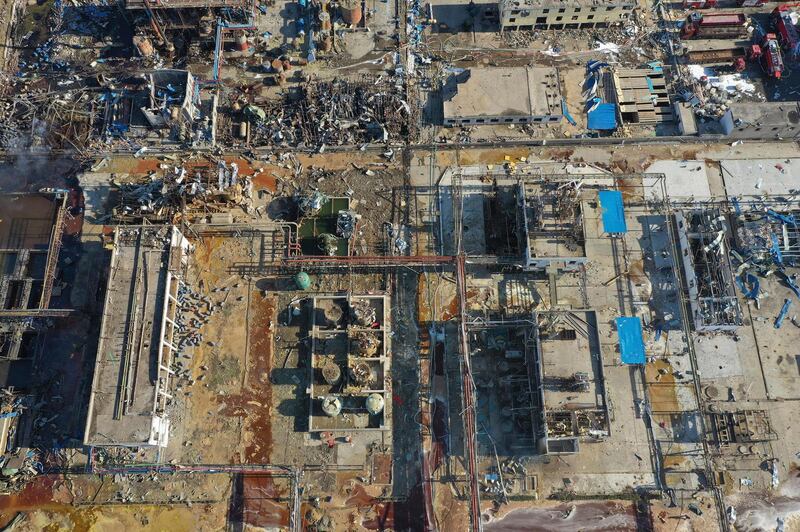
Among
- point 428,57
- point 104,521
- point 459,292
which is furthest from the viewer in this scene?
point 428,57

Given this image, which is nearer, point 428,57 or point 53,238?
point 53,238

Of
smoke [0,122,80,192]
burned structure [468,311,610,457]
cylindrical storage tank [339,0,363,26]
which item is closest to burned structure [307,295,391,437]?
burned structure [468,311,610,457]

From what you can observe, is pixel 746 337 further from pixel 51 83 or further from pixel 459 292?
pixel 51 83

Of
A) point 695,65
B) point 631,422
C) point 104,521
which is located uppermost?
point 695,65

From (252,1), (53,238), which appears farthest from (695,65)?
(53,238)

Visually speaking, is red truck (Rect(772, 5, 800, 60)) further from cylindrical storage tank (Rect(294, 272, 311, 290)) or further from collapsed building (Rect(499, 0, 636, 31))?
cylindrical storage tank (Rect(294, 272, 311, 290))

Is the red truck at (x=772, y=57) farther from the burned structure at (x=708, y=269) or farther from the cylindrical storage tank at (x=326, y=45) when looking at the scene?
the cylindrical storage tank at (x=326, y=45)

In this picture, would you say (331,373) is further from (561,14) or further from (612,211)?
(561,14)

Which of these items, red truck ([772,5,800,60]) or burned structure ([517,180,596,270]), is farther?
red truck ([772,5,800,60])
